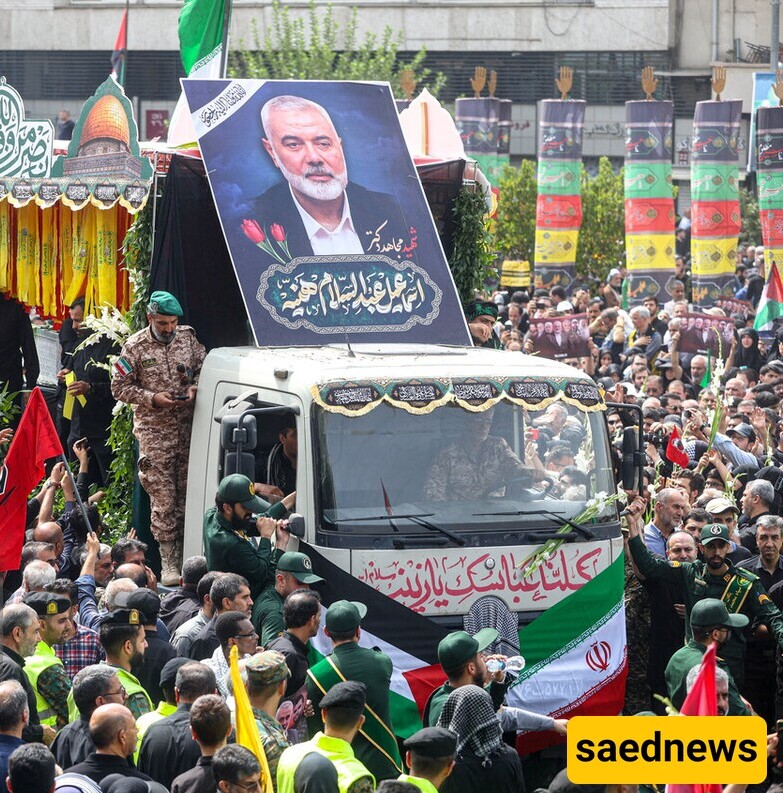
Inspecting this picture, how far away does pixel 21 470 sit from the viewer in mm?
9719

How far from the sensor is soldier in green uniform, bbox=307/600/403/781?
7.20m

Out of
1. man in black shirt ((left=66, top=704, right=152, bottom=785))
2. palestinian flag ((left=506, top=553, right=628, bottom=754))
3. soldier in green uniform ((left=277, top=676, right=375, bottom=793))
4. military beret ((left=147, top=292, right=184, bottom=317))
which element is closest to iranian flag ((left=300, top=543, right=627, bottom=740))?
palestinian flag ((left=506, top=553, right=628, bottom=754))

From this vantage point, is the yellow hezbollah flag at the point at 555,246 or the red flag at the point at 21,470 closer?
the red flag at the point at 21,470

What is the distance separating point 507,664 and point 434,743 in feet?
7.42

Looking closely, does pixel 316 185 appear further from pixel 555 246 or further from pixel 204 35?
pixel 555 246

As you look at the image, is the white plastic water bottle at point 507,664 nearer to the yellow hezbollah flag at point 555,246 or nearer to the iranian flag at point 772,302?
the iranian flag at point 772,302

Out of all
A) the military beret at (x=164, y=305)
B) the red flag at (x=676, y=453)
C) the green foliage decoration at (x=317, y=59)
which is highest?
the green foliage decoration at (x=317, y=59)

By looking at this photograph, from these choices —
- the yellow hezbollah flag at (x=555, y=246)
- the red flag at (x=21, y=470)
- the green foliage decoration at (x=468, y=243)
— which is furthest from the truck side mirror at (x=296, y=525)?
the yellow hezbollah flag at (x=555, y=246)

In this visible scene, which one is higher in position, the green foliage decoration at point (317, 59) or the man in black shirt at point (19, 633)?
the green foliage decoration at point (317, 59)

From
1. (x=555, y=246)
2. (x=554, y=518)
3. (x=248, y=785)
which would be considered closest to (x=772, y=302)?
(x=555, y=246)

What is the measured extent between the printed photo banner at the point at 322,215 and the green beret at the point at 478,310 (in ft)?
2.13

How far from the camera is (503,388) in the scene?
911 cm

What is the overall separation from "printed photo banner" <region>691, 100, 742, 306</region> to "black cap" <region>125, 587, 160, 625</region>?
642 inches

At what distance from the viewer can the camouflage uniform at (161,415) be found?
10.3 meters
